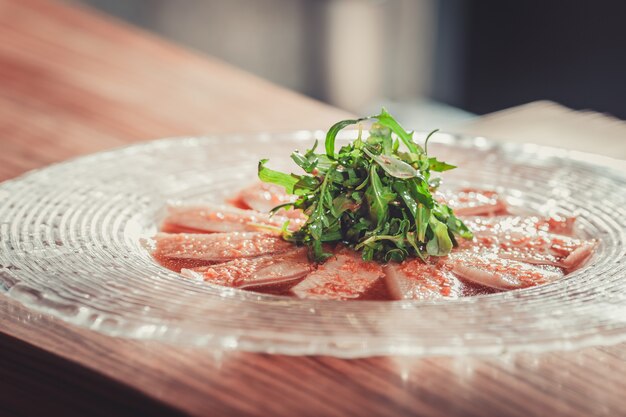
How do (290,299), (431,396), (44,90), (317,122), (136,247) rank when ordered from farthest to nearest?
(44,90)
(317,122)
(136,247)
(290,299)
(431,396)

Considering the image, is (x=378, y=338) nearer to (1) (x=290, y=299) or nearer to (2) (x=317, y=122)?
(1) (x=290, y=299)

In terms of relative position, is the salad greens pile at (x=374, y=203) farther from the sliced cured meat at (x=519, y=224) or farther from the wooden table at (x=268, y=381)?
the wooden table at (x=268, y=381)

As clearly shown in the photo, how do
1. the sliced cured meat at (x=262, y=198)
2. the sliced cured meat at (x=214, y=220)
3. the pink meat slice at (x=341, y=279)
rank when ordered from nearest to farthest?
1. the pink meat slice at (x=341, y=279)
2. the sliced cured meat at (x=214, y=220)
3. the sliced cured meat at (x=262, y=198)

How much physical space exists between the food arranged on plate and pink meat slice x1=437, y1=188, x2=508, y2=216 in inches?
3.0

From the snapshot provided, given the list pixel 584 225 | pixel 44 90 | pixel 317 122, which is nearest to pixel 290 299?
pixel 584 225

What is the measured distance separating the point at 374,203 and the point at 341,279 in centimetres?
17

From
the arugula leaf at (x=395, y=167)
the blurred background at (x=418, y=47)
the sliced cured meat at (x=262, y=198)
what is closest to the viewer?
the arugula leaf at (x=395, y=167)

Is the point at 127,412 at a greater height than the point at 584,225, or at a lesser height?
lesser

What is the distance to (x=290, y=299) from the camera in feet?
3.83

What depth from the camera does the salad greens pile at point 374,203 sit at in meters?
1.40

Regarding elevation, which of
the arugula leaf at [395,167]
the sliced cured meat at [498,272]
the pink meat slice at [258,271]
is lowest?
the pink meat slice at [258,271]

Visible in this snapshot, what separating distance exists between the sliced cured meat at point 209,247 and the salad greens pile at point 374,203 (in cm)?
5

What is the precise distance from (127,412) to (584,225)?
1046 millimetres

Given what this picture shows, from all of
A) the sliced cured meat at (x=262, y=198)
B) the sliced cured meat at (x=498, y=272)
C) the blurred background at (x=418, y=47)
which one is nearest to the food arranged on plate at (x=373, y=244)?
the sliced cured meat at (x=498, y=272)
